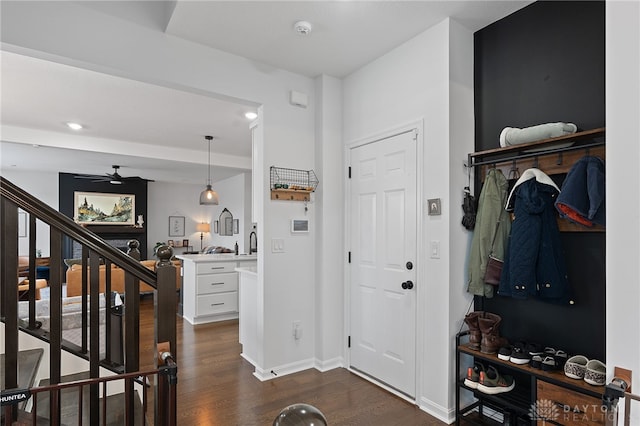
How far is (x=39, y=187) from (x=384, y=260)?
340 inches

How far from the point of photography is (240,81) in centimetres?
305

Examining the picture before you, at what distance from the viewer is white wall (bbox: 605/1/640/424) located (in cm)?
151

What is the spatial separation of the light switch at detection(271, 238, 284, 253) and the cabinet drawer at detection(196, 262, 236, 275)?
7.59 ft

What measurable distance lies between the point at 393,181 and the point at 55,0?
2.59 meters

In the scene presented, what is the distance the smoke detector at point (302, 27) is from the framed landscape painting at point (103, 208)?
7.59 metres

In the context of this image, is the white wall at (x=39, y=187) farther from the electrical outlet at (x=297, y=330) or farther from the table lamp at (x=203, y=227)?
the electrical outlet at (x=297, y=330)

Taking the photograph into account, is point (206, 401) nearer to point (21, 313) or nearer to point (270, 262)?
point (270, 262)

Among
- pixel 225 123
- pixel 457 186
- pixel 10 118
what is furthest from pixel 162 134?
pixel 457 186

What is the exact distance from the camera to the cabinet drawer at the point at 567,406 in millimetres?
1756

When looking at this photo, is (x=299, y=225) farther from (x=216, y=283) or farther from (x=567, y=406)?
(x=216, y=283)

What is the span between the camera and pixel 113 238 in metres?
8.57

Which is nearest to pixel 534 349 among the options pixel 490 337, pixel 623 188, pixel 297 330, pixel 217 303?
pixel 490 337

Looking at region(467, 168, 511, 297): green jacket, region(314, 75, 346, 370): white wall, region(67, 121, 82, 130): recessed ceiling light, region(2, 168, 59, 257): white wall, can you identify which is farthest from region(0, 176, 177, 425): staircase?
region(2, 168, 59, 257): white wall


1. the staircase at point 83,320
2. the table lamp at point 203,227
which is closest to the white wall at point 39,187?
the table lamp at point 203,227
